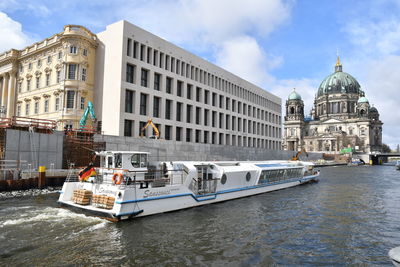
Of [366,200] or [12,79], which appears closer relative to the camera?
[366,200]

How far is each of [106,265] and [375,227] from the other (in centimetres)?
Result: 1489

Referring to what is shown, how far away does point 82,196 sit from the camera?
1844 centimetres

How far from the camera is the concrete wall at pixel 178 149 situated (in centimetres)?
3828

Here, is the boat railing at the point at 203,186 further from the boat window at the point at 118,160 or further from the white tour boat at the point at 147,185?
the boat window at the point at 118,160

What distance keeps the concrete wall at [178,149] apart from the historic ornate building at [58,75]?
11.0m

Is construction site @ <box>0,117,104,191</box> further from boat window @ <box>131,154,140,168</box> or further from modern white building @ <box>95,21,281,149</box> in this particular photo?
modern white building @ <box>95,21,281,149</box>

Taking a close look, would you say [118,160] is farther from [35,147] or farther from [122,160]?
[35,147]

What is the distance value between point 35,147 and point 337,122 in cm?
18538

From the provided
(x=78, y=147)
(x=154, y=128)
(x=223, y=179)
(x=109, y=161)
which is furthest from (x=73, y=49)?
(x=223, y=179)

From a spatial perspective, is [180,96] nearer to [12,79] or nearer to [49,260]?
[12,79]

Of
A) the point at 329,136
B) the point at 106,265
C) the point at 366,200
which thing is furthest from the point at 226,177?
the point at 329,136

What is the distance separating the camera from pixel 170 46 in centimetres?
5344

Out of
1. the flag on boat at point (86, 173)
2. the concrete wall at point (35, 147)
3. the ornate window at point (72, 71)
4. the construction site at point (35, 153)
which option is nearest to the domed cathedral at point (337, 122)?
the ornate window at point (72, 71)

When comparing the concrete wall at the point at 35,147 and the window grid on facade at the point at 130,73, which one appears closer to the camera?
the concrete wall at the point at 35,147
